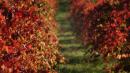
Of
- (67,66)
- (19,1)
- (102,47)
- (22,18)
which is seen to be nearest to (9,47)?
(22,18)

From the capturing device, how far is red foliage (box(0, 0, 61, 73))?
457 inches

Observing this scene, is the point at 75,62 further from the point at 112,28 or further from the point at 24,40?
the point at 24,40

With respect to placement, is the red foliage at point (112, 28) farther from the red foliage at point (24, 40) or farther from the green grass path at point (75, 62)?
the green grass path at point (75, 62)

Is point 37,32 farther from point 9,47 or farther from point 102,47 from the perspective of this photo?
point 102,47

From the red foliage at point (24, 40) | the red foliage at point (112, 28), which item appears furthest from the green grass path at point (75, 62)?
the red foliage at point (24, 40)

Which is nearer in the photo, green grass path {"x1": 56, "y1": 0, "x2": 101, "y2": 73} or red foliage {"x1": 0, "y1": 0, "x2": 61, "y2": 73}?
red foliage {"x1": 0, "y1": 0, "x2": 61, "y2": 73}

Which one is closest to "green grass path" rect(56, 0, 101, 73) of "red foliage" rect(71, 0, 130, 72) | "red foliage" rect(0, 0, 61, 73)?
"red foliage" rect(71, 0, 130, 72)

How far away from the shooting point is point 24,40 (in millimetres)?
12297

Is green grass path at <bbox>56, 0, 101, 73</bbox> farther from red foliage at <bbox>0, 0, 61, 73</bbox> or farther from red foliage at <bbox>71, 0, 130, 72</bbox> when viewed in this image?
red foliage at <bbox>0, 0, 61, 73</bbox>

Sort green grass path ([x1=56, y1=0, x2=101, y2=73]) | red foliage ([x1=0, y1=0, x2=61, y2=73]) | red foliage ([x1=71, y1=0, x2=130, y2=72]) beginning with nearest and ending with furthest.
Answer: red foliage ([x1=0, y1=0, x2=61, y2=73]), red foliage ([x1=71, y1=0, x2=130, y2=72]), green grass path ([x1=56, y1=0, x2=101, y2=73])

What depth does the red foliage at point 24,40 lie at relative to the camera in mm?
11617

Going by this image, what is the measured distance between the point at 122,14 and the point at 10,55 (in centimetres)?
499

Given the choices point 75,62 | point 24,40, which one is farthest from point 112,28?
point 75,62

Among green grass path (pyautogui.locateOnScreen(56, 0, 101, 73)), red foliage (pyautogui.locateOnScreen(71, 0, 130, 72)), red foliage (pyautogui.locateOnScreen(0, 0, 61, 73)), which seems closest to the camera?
red foliage (pyautogui.locateOnScreen(0, 0, 61, 73))
